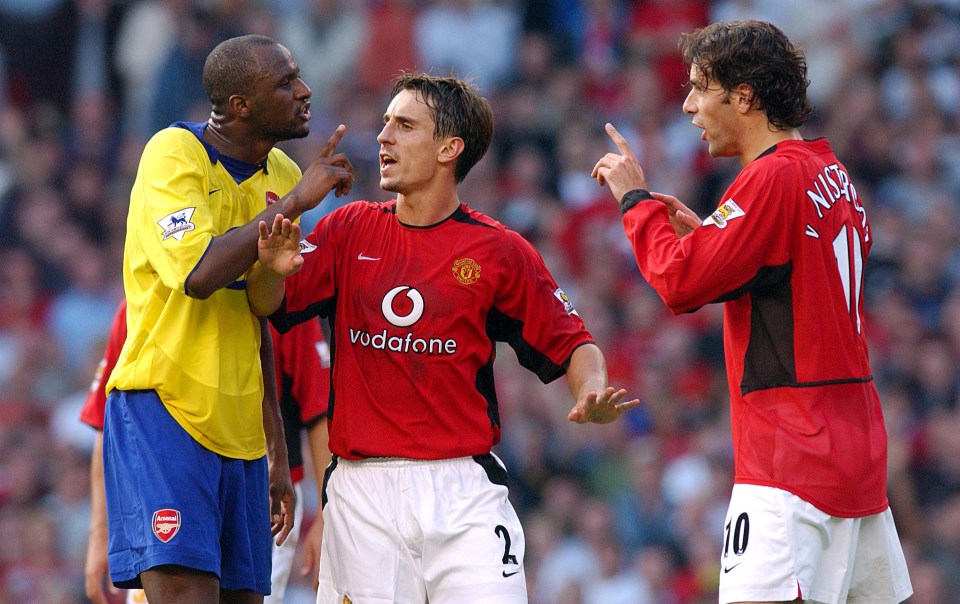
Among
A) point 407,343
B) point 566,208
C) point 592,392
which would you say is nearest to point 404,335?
point 407,343

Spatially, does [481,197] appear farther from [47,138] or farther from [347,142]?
[47,138]

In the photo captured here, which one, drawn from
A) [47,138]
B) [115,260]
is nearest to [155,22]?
[47,138]

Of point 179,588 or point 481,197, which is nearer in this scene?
point 179,588

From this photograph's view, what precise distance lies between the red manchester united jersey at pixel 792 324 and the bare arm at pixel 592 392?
0.39m

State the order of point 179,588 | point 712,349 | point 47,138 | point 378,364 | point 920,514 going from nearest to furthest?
point 179,588
point 378,364
point 920,514
point 712,349
point 47,138

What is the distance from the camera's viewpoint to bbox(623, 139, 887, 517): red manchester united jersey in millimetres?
4801

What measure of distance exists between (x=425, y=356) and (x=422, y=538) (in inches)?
25.5

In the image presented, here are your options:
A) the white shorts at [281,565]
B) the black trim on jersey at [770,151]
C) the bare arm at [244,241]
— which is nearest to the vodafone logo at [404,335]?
the bare arm at [244,241]

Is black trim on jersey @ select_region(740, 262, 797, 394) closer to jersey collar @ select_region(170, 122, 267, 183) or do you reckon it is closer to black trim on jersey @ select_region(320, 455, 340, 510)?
black trim on jersey @ select_region(320, 455, 340, 510)

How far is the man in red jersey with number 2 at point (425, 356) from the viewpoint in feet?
16.6

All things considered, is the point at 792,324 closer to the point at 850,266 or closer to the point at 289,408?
the point at 850,266

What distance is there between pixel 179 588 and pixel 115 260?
799 cm

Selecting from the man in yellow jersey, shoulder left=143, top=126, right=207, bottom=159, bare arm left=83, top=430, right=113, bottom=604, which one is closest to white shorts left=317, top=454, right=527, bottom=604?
the man in yellow jersey

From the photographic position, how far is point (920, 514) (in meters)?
10.1
